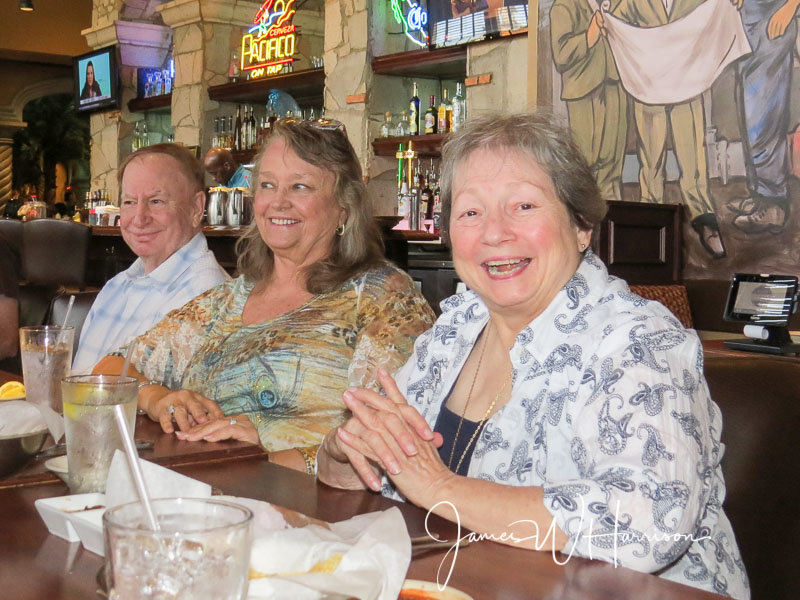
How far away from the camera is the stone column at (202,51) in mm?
9367

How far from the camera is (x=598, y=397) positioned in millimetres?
1300

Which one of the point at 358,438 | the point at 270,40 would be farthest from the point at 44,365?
the point at 270,40

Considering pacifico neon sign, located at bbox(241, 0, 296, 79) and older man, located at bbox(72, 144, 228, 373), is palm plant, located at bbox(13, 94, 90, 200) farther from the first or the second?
older man, located at bbox(72, 144, 228, 373)

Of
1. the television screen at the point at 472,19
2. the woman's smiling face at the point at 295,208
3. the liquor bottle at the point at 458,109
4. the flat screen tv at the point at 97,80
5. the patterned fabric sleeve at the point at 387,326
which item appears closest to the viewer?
the patterned fabric sleeve at the point at 387,326

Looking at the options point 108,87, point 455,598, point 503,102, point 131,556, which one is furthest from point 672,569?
point 108,87

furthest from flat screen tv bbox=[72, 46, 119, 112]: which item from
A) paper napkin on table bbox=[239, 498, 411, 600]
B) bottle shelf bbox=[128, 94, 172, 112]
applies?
paper napkin on table bbox=[239, 498, 411, 600]

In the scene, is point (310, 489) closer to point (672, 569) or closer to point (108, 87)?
point (672, 569)

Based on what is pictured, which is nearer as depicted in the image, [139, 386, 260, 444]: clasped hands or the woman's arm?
[139, 386, 260, 444]: clasped hands

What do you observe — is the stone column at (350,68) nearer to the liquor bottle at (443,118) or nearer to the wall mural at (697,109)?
the liquor bottle at (443,118)

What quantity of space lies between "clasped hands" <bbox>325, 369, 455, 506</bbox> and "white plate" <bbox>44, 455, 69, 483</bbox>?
395 millimetres

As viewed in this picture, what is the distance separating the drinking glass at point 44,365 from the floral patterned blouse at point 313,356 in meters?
0.60

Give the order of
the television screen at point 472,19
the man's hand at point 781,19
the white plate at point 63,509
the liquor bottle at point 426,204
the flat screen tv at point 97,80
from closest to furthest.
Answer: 1. the white plate at point 63,509
2. the man's hand at point 781,19
3. the television screen at point 472,19
4. the liquor bottle at point 426,204
5. the flat screen tv at point 97,80

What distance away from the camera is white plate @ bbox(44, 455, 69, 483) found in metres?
1.28

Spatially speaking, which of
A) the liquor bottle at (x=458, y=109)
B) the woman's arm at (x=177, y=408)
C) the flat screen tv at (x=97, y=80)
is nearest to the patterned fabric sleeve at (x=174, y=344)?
the woman's arm at (x=177, y=408)
